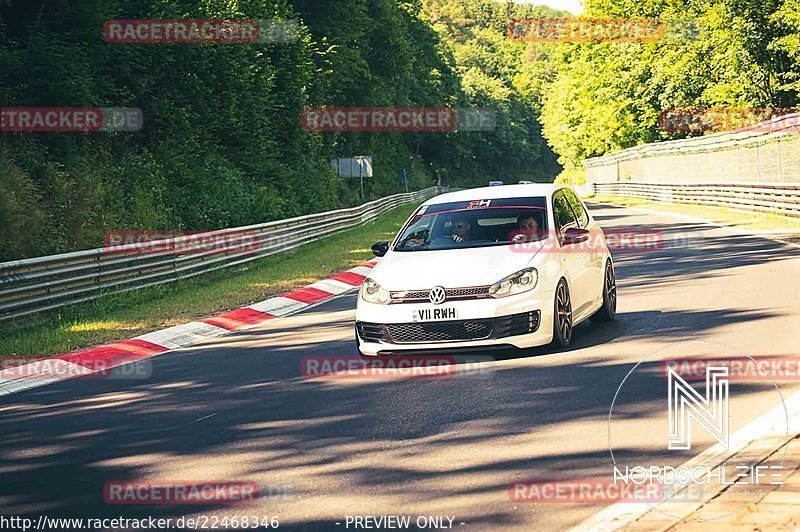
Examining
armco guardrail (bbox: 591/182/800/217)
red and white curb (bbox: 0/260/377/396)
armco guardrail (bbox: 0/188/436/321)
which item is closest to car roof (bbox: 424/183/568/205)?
red and white curb (bbox: 0/260/377/396)

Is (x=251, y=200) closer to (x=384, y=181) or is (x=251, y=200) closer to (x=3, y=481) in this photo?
(x=3, y=481)

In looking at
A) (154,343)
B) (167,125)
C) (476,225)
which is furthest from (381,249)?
(167,125)

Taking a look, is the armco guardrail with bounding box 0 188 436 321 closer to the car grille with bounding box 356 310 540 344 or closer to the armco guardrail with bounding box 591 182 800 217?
the car grille with bounding box 356 310 540 344

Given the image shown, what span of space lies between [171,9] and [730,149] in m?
19.9

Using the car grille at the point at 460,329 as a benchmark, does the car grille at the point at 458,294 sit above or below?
above

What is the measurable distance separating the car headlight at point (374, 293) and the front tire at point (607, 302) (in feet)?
9.92

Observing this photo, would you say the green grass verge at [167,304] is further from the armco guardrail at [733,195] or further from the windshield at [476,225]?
the armco guardrail at [733,195]

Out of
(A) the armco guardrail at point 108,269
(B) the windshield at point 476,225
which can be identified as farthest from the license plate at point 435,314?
(A) the armco guardrail at point 108,269

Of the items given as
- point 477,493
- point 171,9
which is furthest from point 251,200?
point 477,493

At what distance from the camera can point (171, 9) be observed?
3328cm

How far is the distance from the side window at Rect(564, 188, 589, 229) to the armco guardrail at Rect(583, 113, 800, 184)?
61.5 ft

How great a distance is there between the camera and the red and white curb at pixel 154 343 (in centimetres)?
1218

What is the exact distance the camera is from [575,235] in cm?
1150

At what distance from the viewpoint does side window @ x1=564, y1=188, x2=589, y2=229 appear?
12.6 metres
